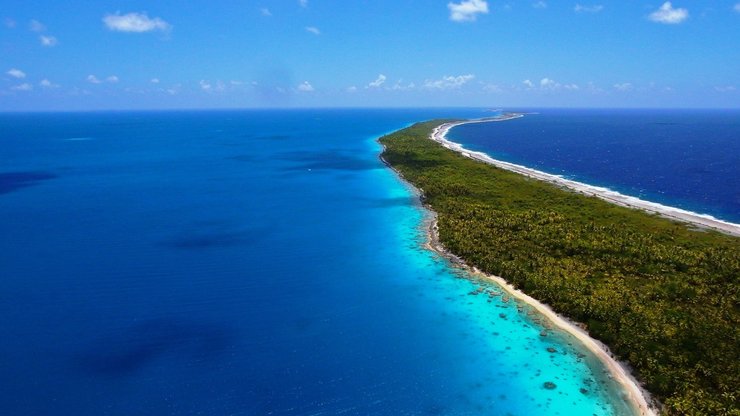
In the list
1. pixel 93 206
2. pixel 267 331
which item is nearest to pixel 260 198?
pixel 93 206

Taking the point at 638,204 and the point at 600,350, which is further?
the point at 638,204

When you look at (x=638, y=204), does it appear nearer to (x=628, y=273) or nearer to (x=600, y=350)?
(x=628, y=273)

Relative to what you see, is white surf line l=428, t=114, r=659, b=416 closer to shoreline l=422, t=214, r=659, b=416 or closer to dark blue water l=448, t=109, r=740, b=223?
shoreline l=422, t=214, r=659, b=416

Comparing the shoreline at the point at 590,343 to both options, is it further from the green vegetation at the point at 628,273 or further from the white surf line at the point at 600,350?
the green vegetation at the point at 628,273

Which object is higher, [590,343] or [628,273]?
[628,273]

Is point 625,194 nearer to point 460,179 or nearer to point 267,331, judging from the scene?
point 460,179

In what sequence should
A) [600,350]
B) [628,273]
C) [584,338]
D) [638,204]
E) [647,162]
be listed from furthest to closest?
[647,162], [638,204], [628,273], [584,338], [600,350]

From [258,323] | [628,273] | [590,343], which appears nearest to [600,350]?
[590,343]
